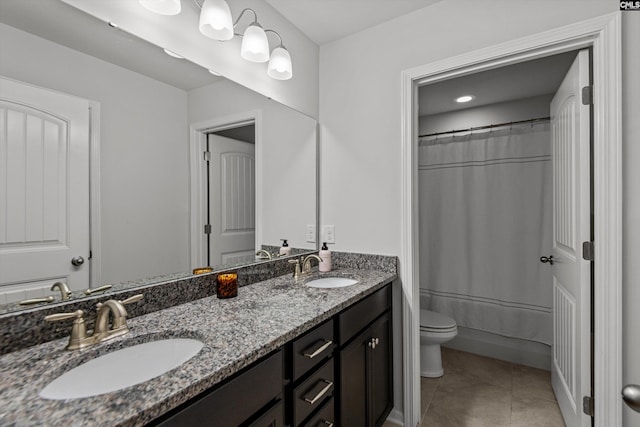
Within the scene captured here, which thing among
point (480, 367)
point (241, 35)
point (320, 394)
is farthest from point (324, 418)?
point (480, 367)

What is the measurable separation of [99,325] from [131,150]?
0.64 metres

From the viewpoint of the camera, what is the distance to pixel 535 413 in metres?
1.96

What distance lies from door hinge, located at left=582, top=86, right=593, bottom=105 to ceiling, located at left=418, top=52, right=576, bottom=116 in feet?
2.77

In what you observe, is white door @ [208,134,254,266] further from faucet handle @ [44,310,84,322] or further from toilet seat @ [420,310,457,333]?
toilet seat @ [420,310,457,333]

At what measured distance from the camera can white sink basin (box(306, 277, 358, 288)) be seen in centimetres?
172

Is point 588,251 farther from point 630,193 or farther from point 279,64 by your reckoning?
point 279,64

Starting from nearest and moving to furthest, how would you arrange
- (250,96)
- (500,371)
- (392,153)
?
(250,96) < (392,153) < (500,371)

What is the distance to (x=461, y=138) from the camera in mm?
2963

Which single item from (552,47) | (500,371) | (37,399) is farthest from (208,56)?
(500,371)

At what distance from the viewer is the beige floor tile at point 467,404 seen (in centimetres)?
189

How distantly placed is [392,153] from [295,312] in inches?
45.3

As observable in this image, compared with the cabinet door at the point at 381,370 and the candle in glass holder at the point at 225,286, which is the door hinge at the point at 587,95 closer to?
the cabinet door at the point at 381,370

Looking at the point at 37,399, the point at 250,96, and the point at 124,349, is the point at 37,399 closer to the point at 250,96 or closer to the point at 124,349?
the point at 124,349

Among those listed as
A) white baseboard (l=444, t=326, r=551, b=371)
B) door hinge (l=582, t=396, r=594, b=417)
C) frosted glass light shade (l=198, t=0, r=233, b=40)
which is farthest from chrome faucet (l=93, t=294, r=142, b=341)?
white baseboard (l=444, t=326, r=551, b=371)
